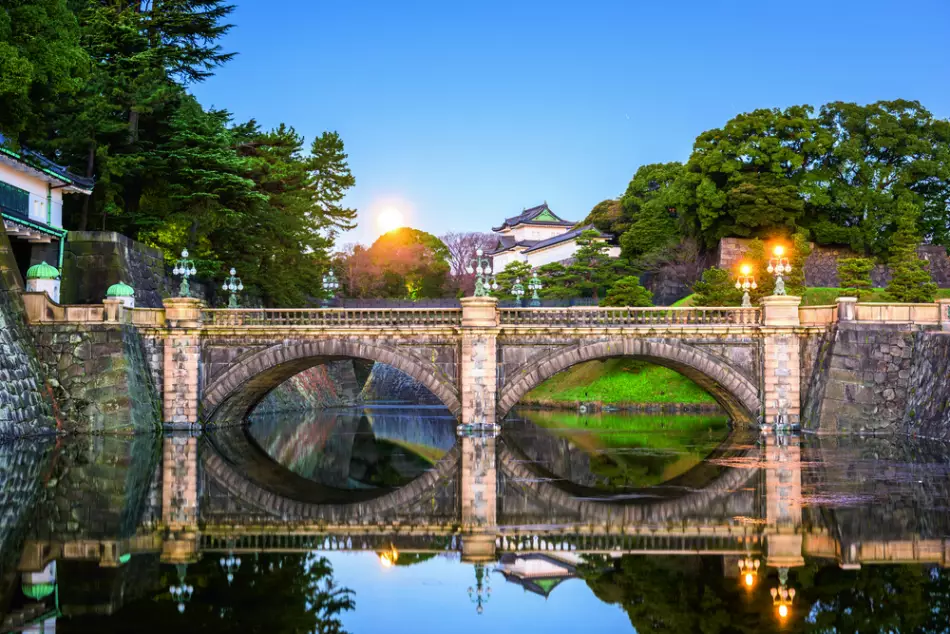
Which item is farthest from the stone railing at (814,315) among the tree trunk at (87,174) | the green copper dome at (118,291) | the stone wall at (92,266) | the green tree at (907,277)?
the tree trunk at (87,174)

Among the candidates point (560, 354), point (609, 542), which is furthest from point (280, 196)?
point (609, 542)

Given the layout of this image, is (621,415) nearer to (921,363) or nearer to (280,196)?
(921,363)

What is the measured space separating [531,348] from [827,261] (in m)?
34.4

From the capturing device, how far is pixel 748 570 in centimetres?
1586

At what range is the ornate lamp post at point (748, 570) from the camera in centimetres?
1514

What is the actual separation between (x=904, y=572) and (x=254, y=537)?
11656 mm

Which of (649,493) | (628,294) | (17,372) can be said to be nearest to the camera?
(649,493)

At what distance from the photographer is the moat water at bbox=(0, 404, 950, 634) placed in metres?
13.8

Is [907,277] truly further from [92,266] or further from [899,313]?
[92,266]

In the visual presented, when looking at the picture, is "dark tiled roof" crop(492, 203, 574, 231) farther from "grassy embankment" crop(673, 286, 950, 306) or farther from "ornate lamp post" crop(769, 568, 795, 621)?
"ornate lamp post" crop(769, 568, 795, 621)

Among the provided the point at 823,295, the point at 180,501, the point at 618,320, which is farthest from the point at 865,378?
the point at 180,501

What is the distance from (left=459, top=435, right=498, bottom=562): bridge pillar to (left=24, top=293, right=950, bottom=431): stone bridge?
4455mm

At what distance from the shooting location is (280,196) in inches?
2443

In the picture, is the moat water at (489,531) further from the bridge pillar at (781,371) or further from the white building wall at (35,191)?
the white building wall at (35,191)
